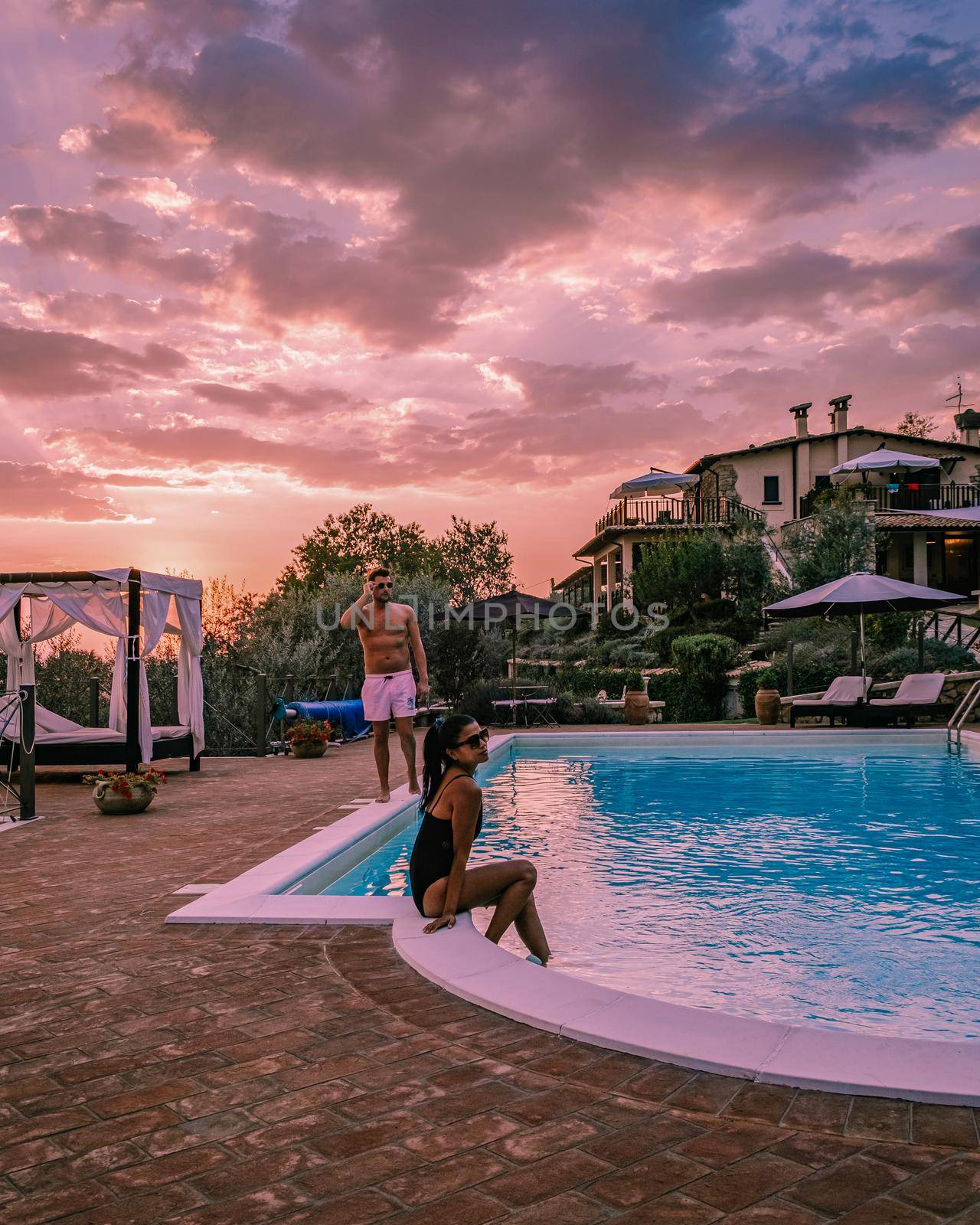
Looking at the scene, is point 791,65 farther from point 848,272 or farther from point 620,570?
point 620,570

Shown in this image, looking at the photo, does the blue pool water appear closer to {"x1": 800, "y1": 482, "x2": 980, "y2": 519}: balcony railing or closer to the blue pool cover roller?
the blue pool cover roller

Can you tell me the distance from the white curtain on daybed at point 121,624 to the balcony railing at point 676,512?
87.6 ft

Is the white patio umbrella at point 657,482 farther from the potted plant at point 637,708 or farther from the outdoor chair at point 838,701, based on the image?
the outdoor chair at point 838,701

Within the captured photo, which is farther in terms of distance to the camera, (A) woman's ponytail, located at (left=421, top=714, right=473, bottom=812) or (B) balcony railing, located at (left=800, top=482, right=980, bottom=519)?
(B) balcony railing, located at (left=800, top=482, right=980, bottom=519)

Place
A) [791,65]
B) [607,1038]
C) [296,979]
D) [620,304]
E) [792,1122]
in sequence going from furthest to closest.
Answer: [620,304]
[791,65]
[296,979]
[607,1038]
[792,1122]

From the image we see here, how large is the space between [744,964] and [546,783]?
6.31m

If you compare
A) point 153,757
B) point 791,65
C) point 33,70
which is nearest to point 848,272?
point 791,65

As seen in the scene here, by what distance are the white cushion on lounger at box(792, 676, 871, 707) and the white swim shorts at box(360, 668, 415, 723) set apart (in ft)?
32.5

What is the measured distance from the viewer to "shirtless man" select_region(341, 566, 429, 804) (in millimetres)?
7496

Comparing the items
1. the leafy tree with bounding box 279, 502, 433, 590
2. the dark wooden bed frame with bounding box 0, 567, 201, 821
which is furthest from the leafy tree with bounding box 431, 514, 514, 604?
the dark wooden bed frame with bounding box 0, 567, 201, 821

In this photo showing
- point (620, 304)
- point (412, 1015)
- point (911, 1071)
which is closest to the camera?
point (911, 1071)

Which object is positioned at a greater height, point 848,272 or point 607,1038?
point 848,272

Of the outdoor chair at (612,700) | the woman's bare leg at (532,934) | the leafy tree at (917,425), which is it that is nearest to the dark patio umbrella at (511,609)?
the outdoor chair at (612,700)

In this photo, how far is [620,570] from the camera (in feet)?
125
